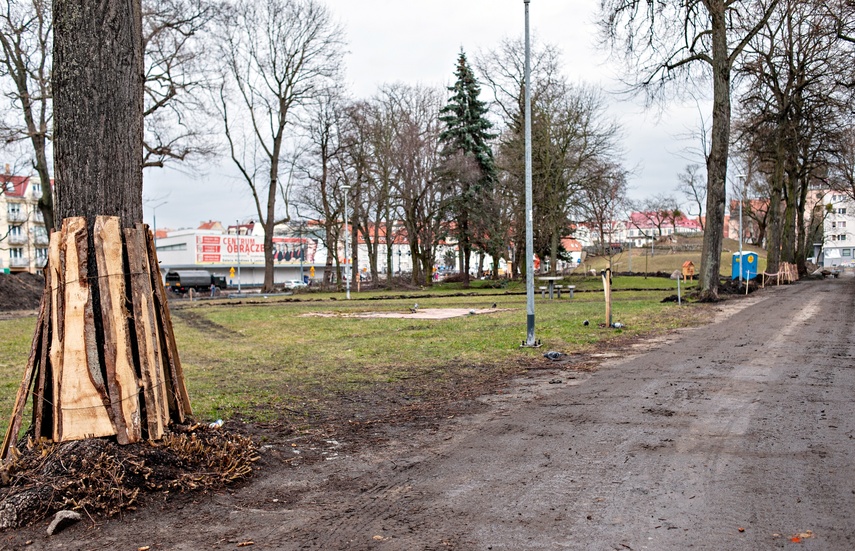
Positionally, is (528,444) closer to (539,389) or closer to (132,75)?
(539,389)

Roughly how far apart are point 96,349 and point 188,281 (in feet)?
205

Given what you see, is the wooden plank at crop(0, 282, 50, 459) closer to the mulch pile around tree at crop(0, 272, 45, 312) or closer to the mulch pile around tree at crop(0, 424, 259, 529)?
the mulch pile around tree at crop(0, 424, 259, 529)

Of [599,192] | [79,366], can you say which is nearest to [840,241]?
[599,192]

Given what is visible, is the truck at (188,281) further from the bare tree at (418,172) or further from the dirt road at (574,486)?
the dirt road at (574,486)

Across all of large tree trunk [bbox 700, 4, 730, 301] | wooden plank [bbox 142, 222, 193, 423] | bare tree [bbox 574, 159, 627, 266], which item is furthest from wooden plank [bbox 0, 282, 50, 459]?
bare tree [bbox 574, 159, 627, 266]

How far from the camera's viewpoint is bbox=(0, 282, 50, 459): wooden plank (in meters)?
4.88

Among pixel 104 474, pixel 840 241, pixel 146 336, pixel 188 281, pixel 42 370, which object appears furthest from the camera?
pixel 840 241

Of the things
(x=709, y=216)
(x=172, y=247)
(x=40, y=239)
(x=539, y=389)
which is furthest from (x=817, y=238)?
(x=40, y=239)

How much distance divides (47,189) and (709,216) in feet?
97.7

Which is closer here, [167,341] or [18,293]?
[167,341]

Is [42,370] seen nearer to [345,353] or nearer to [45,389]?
[45,389]

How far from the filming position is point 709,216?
24844mm

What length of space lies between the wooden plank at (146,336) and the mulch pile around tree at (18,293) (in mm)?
30493

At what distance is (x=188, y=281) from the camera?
64.1 metres
